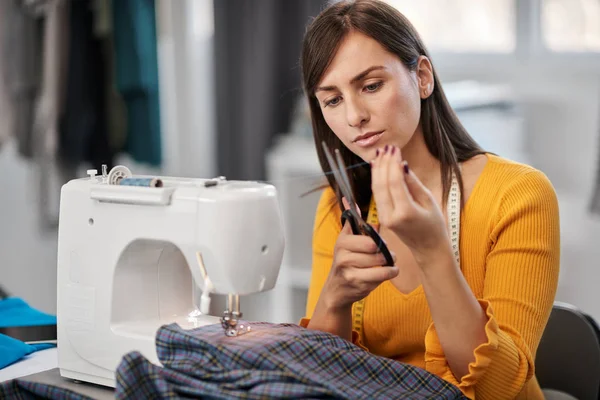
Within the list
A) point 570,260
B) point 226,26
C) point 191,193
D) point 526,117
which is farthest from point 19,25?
point 191,193

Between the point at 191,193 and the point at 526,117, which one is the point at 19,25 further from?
the point at 191,193

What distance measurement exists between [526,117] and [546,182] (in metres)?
1.91

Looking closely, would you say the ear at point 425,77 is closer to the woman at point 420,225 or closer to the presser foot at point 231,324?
the woman at point 420,225

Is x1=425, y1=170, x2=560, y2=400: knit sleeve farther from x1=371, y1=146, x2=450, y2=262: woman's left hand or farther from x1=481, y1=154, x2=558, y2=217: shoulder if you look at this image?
x1=371, y1=146, x2=450, y2=262: woman's left hand

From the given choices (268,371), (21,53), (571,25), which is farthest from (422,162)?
(21,53)

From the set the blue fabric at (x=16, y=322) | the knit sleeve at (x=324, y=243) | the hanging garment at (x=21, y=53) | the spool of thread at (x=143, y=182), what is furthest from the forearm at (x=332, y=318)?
the hanging garment at (x=21, y=53)

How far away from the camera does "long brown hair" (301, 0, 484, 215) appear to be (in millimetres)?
1452

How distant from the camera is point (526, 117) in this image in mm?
3338

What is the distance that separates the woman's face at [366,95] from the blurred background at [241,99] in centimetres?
167

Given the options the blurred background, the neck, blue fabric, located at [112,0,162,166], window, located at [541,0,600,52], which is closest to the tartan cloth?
the neck

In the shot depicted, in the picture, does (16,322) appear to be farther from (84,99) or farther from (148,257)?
(84,99)

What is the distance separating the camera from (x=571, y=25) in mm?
3262

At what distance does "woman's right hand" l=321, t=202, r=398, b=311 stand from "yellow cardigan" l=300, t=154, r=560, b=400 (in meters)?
0.14

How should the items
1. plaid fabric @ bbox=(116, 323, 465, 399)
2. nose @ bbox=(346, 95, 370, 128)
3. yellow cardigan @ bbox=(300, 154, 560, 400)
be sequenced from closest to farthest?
plaid fabric @ bbox=(116, 323, 465, 399), yellow cardigan @ bbox=(300, 154, 560, 400), nose @ bbox=(346, 95, 370, 128)
